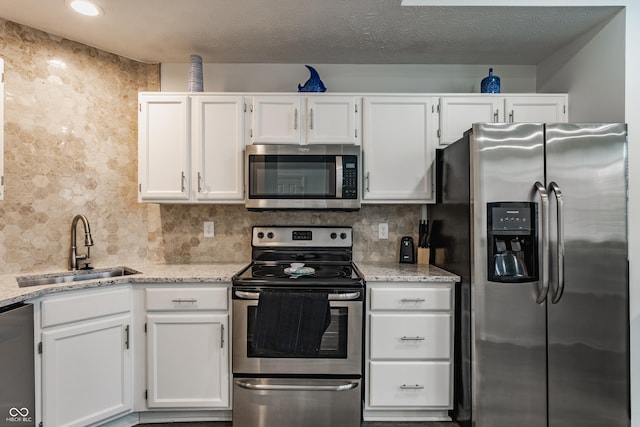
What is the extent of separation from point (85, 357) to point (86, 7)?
2006mm

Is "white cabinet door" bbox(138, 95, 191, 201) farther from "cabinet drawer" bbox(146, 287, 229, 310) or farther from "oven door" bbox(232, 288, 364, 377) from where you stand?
"oven door" bbox(232, 288, 364, 377)

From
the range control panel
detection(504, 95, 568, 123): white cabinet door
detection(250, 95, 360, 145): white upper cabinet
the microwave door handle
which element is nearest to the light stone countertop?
the range control panel

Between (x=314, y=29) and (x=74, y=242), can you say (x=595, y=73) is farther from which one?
(x=74, y=242)

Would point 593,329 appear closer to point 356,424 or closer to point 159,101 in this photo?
point 356,424

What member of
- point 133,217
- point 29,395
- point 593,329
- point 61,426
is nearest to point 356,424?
point 593,329

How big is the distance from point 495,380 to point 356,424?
32.3 inches

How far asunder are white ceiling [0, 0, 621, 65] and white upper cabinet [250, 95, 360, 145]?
1.31ft

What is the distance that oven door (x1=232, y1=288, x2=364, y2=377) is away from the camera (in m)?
1.98

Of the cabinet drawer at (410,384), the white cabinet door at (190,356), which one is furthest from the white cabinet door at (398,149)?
the white cabinet door at (190,356)

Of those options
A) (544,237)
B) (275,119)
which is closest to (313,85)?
(275,119)

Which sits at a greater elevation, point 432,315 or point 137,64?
point 137,64

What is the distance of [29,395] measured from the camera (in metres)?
1.68

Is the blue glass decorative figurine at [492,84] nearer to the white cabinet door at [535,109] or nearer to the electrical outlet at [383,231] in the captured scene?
the white cabinet door at [535,109]

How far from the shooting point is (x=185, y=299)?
2.04m
